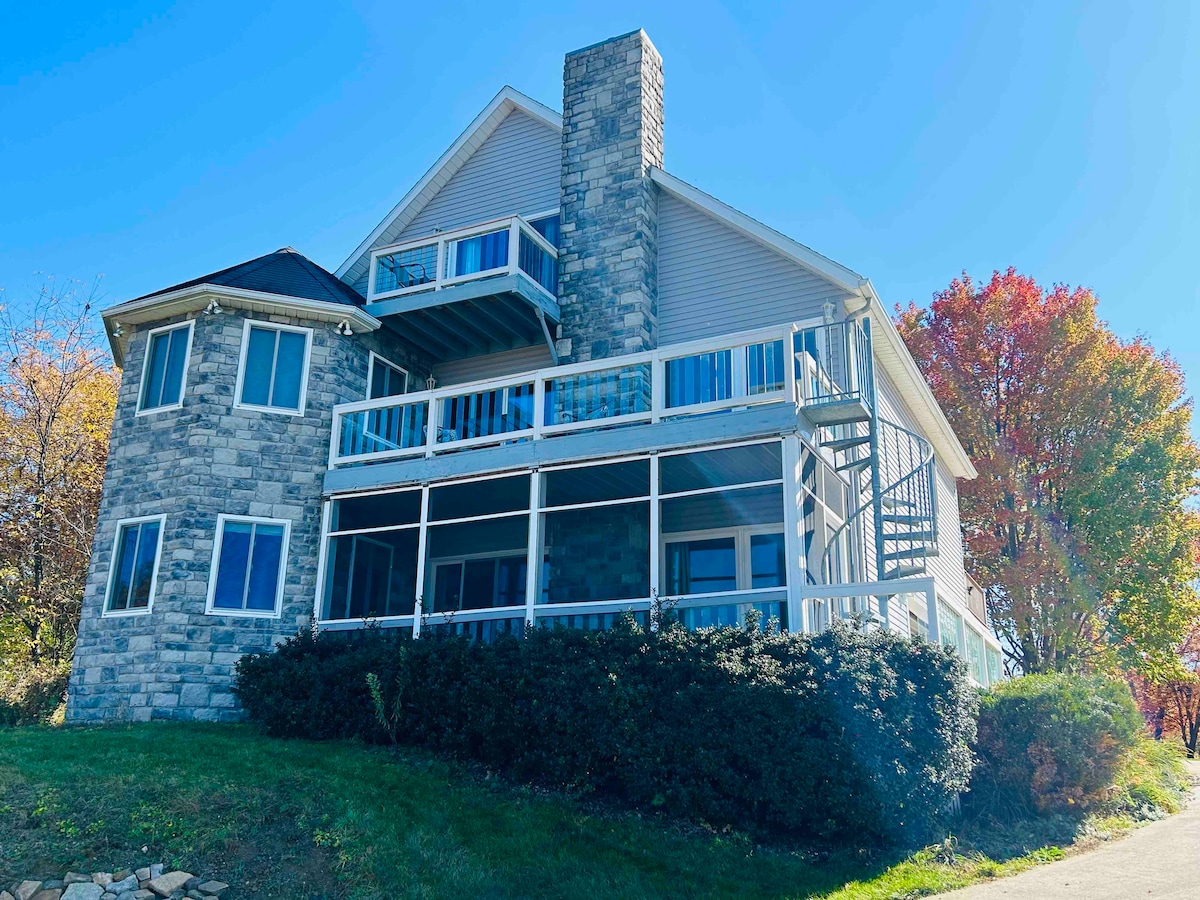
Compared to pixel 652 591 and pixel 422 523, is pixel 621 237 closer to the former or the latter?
pixel 422 523

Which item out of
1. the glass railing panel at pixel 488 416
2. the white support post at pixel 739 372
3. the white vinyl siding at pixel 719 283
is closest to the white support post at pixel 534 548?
the glass railing panel at pixel 488 416

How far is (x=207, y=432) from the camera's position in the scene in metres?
14.8

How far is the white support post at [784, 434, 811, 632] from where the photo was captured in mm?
11391

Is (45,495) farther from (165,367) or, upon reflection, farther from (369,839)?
(369,839)

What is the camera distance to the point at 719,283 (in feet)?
52.7

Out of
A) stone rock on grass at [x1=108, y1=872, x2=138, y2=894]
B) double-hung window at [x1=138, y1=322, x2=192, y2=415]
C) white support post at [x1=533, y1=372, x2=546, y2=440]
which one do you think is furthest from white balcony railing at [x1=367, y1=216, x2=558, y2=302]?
stone rock on grass at [x1=108, y1=872, x2=138, y2=894]

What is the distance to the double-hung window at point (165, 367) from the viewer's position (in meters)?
15.3

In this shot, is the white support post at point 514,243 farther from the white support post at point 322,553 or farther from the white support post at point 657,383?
the white support post at point 322,553

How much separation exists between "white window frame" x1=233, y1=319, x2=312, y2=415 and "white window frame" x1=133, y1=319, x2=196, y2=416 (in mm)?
745

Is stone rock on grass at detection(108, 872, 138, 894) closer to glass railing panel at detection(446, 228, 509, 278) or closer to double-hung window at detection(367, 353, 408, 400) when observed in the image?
double-hung window at detection(367, 353, 408, 400)

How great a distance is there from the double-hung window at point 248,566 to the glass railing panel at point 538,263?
17.1 ft

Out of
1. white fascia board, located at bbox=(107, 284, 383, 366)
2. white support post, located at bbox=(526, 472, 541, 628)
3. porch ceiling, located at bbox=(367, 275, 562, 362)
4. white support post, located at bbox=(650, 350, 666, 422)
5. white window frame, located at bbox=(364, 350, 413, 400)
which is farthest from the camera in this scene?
white window frame, located at bbox=(364, 350, 413, 400)

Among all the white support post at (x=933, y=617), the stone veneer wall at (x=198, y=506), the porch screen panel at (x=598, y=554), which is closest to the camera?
the white support post at (x=933, y=617)

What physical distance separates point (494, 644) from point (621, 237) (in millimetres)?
7543
